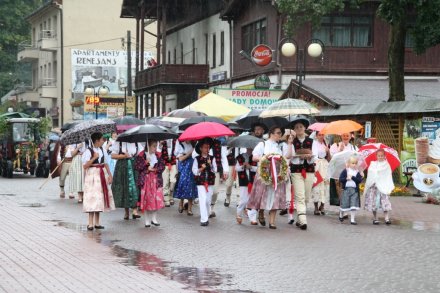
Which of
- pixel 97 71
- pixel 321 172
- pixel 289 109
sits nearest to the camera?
pixel 289 109

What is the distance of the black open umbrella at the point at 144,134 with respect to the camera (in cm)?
1731

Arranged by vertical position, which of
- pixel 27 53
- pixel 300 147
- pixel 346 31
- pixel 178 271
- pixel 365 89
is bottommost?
pixel 178 271

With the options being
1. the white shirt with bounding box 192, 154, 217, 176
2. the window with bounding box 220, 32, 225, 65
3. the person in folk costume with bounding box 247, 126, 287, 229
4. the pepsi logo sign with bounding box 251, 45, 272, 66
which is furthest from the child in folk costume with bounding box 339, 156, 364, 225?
the window with bounding box 220, 32, 225, 65

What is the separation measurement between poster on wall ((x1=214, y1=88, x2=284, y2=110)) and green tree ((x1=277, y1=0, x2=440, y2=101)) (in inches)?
99.1

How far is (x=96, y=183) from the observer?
54.6 ft

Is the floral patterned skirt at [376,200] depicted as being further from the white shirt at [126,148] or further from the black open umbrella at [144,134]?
the white shirt at [126,148]

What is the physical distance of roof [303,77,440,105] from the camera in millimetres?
35594

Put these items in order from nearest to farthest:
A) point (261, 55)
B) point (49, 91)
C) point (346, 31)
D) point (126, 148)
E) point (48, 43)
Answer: point (126, 148) < point (261, 55) < point (346, 31) < point (48, 43) < point (49, 91)

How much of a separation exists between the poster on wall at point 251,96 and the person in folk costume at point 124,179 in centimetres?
1572

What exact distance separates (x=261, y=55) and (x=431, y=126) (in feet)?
34.3

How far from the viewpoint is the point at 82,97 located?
7069 cm

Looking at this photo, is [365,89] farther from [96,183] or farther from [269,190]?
[96,183]

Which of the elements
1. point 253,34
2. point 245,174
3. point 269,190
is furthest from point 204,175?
point 253,34

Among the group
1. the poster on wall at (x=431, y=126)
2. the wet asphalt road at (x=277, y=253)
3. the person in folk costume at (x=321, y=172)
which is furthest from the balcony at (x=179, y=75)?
the wet asphalt road at (x=277, y=253)
